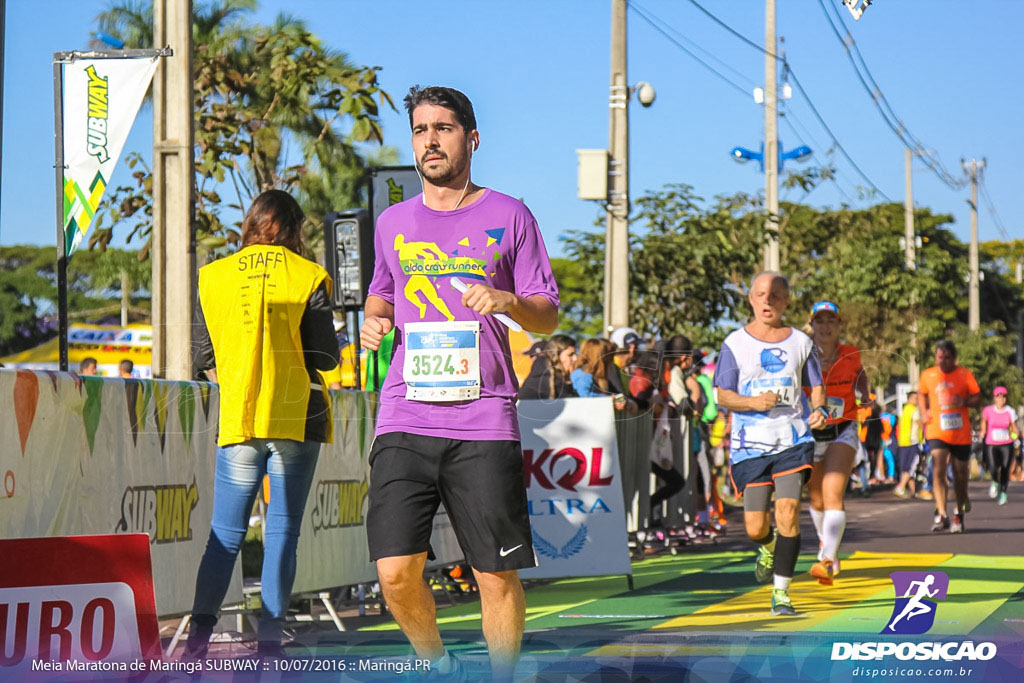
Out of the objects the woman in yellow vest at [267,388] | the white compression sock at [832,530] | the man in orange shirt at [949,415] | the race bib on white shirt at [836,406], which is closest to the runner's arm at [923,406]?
the man in orange shirt at [949,415]

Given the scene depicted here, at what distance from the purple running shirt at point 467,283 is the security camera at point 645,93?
1394 centimetres

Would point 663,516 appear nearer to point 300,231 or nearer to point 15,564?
point 300,231

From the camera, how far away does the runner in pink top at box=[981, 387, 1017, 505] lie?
2264cm

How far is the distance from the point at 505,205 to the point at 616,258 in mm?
12879

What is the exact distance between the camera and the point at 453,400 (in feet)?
15.4

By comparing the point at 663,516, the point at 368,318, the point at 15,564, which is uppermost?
the point at 368,318

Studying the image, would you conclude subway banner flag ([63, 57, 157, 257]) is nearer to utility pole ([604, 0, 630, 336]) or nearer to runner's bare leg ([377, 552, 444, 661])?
runner's bare leg ([377, 552, 444, 661])

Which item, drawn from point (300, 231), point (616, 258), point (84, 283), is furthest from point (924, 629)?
point (84, 283)

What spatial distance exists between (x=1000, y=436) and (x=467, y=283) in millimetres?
19898

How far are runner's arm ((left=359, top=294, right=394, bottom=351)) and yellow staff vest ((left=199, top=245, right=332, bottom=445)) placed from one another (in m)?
1.49

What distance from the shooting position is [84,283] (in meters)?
78.0

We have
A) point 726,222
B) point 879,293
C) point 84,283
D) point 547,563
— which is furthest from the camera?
point 84,283

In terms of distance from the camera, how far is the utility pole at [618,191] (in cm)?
1752

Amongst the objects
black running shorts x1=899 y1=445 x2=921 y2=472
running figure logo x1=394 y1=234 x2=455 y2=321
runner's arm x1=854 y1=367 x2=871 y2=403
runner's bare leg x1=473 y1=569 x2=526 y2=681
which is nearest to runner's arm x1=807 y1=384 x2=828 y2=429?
runner's arm x1=854 y1=367 x2=871 y2=403
